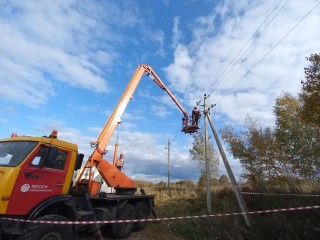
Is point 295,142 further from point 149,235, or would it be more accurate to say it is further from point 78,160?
point 78,160

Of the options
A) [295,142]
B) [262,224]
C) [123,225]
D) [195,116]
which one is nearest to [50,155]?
[123,225]

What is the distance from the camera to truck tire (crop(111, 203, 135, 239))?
9903mm

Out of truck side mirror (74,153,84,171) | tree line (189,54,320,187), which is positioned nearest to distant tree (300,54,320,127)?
tree line (189,54,320,187)

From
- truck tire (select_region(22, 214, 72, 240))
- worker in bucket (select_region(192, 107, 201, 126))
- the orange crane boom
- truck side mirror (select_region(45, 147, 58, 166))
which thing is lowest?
truck tire (select_region(22, 214, 72, 240))

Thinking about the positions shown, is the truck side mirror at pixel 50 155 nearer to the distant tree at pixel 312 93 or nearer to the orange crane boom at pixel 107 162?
the orange crane boom at pixel 107 162

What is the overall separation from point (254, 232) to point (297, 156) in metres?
22.1

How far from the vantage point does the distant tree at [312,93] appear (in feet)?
58.6

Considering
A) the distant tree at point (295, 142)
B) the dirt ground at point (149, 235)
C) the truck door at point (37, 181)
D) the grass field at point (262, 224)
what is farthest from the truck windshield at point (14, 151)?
the distant tree at point (295, 142)

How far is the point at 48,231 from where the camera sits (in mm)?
6398

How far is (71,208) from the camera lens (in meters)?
7.39

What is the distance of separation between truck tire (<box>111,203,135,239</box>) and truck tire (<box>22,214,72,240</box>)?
3.19 metres

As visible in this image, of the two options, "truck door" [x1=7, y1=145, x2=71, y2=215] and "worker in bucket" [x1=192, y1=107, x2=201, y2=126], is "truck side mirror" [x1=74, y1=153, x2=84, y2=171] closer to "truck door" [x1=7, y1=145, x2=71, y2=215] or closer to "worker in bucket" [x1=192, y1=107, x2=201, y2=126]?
"truck door" [x1=7, y1=145, x2=71, y2=215]

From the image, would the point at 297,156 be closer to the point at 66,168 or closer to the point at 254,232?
the point at 254,232

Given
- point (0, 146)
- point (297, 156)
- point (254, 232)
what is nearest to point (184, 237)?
point (254, 232)
